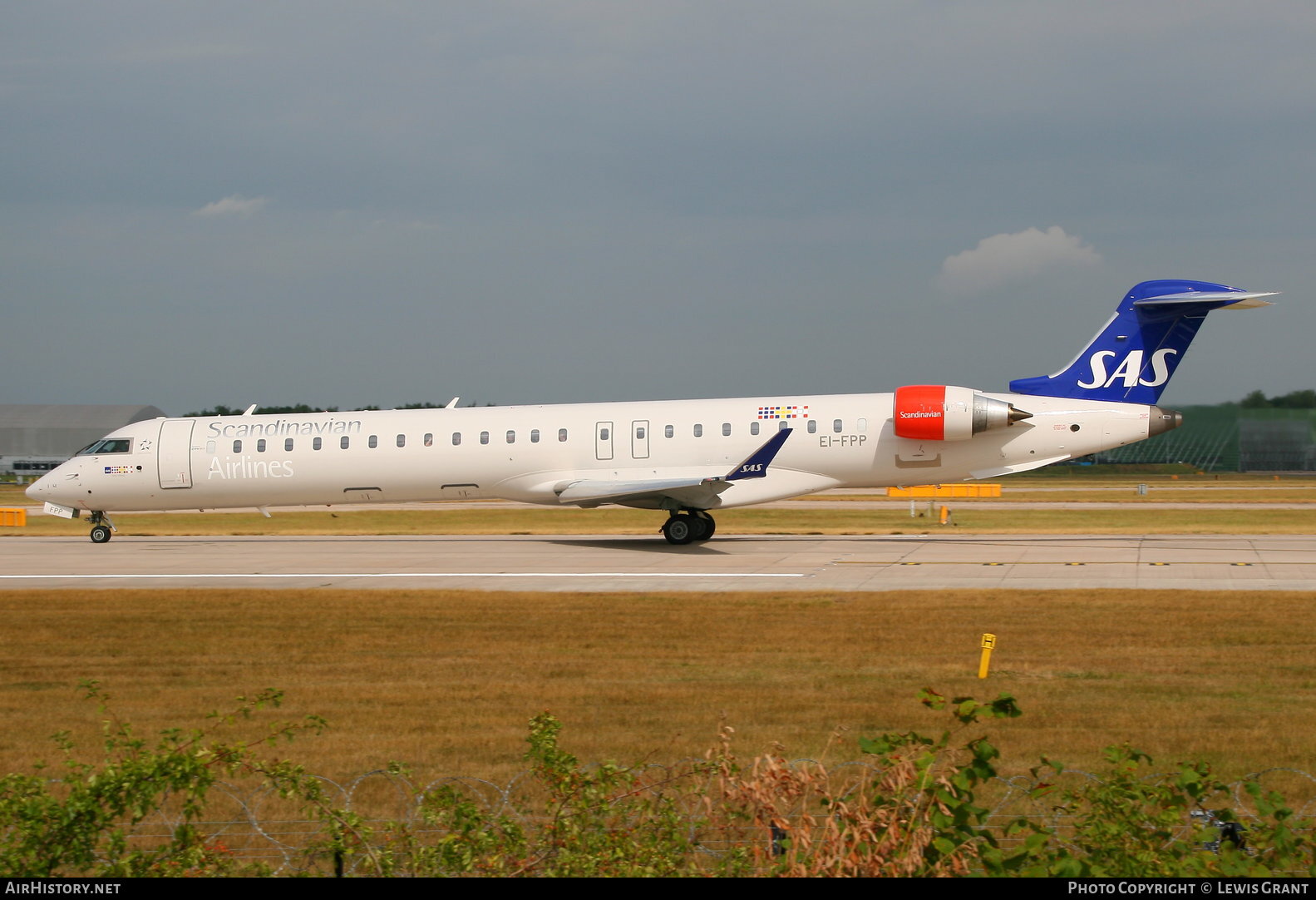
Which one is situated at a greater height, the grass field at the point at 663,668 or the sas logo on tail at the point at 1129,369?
the sas logo on tail at the point at 1129,369

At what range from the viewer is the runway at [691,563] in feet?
60.8

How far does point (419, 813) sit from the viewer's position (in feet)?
19.9

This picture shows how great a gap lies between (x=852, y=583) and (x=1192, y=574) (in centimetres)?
621

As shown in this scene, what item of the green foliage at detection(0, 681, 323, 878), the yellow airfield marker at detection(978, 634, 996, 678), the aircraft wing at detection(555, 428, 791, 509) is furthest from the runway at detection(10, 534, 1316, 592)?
the green foliage at detection(0, 681, 323, 878)

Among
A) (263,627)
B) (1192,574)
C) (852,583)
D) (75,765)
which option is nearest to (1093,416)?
(1192,574)

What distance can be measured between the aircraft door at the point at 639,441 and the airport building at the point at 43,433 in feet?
260

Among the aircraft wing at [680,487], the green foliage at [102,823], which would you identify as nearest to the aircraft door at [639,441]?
the aircraft wing at [680,487]

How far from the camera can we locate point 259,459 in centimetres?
2716

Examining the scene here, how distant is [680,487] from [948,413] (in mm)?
6303

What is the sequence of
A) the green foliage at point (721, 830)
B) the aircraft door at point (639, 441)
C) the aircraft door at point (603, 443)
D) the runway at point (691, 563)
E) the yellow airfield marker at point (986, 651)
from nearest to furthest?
1. the green foliage at point (721, 830)
2. the yellow airfield marker at point (986, 651)
3. the runway at point (691, 563)
4. the aircraft door at point (639, 441)
5. the aircraft door at point (603, 443)

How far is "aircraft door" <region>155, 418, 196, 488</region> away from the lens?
27.4 metres

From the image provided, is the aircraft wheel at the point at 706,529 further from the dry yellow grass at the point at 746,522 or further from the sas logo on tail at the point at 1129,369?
the sas logo on tail at the point at 1129,369

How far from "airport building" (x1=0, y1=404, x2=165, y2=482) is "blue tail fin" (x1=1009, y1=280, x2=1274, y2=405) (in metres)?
85.6

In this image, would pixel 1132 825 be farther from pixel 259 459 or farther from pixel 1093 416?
pixel 259 459
